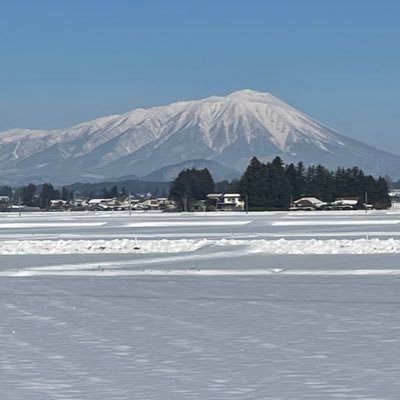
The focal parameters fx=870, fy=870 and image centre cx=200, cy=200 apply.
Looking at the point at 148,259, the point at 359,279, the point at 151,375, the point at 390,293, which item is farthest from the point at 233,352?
the point at 148,259

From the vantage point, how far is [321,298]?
41.8 feet

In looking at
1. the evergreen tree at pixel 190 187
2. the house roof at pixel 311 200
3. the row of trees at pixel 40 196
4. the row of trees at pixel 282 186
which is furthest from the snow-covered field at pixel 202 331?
the row of trees at pixel 40 196

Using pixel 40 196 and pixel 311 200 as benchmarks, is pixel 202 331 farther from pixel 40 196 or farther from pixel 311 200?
pixel 40 196

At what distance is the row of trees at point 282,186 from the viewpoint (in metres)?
88.8

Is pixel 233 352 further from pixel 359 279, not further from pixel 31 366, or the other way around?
pixel 359 279

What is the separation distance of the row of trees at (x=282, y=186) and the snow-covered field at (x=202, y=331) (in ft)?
228

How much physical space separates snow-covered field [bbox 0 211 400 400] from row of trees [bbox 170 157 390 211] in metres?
69.5

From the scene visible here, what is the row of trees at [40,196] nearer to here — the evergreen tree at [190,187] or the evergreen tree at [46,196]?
the evergreen tree at [46,196]

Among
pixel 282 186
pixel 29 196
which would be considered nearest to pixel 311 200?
pixel 282 186

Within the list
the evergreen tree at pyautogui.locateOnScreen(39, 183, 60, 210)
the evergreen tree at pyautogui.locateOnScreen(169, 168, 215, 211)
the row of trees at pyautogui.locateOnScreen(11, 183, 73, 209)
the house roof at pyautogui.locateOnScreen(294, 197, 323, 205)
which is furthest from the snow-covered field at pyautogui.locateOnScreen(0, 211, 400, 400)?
the evergreen tree at pyautogui.locateOnScreen(39, 183, 60, 210)

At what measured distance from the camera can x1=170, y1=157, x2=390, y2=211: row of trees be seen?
88.8 metres

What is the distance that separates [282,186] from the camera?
89688 millimetres

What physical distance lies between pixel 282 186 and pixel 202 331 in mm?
80305

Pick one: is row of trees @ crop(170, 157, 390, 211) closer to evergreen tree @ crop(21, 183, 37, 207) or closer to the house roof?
the house roof
